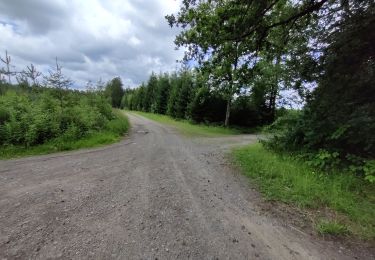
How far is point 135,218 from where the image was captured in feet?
12.0

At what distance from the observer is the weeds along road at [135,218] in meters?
2.91

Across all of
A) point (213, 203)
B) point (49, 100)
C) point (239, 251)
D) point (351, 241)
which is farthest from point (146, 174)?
point (49, 100)

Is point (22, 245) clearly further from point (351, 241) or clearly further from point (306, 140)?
point (306, 140)

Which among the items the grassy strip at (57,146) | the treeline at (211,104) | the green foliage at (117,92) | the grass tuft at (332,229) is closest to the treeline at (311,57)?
the grass tuft at (332,229)

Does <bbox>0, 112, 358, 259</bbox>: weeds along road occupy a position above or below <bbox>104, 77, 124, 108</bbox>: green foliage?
below

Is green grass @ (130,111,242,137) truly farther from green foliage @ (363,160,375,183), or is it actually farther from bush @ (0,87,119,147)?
green foliage @ (363,160,375,183)

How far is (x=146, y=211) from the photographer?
3.92 meters

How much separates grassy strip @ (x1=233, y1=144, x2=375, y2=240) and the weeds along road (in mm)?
537

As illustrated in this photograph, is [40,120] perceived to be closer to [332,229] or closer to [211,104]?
[332,229]

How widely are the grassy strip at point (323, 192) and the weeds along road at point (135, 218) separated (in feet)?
1.76

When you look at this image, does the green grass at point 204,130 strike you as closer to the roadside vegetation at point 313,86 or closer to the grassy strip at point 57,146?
the grassy strip at point 57,146

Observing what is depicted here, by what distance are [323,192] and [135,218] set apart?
3.75 m

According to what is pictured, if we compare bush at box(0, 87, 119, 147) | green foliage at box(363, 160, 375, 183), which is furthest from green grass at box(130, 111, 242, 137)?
green foliage at box(363, 160, 375, 183)

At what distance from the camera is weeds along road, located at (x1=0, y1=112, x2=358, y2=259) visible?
9.56 feet
